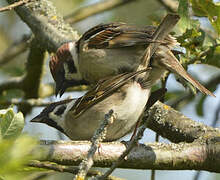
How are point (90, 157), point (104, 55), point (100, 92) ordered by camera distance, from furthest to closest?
1. point (104, 55)
2. point (100, 92)
3. point (90, 157)

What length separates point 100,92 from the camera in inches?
128

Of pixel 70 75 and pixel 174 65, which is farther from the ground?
pixel 174 65

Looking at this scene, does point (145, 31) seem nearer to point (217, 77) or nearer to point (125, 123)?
point (125, 123)

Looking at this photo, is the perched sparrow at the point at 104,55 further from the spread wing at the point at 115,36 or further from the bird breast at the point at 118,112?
the bird breast at the point at 118,112

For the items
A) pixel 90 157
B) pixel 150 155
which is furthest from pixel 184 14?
pixel 90 157

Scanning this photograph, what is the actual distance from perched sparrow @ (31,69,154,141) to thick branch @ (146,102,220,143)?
0.15m

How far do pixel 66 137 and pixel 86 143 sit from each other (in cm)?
121

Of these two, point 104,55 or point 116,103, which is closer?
point 116,103

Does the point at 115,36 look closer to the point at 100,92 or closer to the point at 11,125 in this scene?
the point at 100,92

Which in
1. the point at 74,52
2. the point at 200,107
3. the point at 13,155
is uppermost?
the point at 13,155

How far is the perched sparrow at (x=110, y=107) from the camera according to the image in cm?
306

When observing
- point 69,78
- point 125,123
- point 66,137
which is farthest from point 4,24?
point 125,123

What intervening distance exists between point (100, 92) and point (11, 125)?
168cm

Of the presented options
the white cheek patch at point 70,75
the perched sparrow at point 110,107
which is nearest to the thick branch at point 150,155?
the perched sparrow at point 110,107
